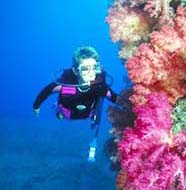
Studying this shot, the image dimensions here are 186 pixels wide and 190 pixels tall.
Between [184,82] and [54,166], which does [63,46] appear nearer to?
[54,166]

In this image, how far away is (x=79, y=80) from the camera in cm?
593

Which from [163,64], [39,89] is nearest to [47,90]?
[163,64]

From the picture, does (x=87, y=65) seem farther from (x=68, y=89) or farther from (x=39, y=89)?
(x=39, y=89)

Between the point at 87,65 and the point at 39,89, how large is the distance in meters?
69.6

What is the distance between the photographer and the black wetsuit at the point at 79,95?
5938mm

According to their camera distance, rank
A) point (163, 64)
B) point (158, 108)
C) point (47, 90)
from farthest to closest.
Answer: point (47, 90) < point (163, 64) < point (158, 108)

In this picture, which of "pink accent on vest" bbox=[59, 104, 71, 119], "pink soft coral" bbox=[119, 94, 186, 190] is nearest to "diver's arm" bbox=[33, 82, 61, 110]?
"pink accent on vest" bbox=[59, 104, 71, 119]

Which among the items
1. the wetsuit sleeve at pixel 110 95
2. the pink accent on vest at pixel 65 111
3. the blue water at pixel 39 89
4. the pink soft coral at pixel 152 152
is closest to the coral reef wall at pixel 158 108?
the pink soft coral at pixel 152 152

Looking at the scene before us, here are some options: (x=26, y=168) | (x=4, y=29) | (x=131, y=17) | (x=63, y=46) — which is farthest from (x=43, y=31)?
(x=131, y=17)

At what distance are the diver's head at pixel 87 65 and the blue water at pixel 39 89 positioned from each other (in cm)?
140

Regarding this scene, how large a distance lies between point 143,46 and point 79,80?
7.55 ft

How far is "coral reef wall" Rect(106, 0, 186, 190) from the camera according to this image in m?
3.30

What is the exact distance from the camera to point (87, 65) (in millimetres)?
5652

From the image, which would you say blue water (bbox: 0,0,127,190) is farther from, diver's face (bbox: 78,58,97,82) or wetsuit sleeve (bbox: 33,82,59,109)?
wetsuit sleeve (bbox: 33,82,59,109)
